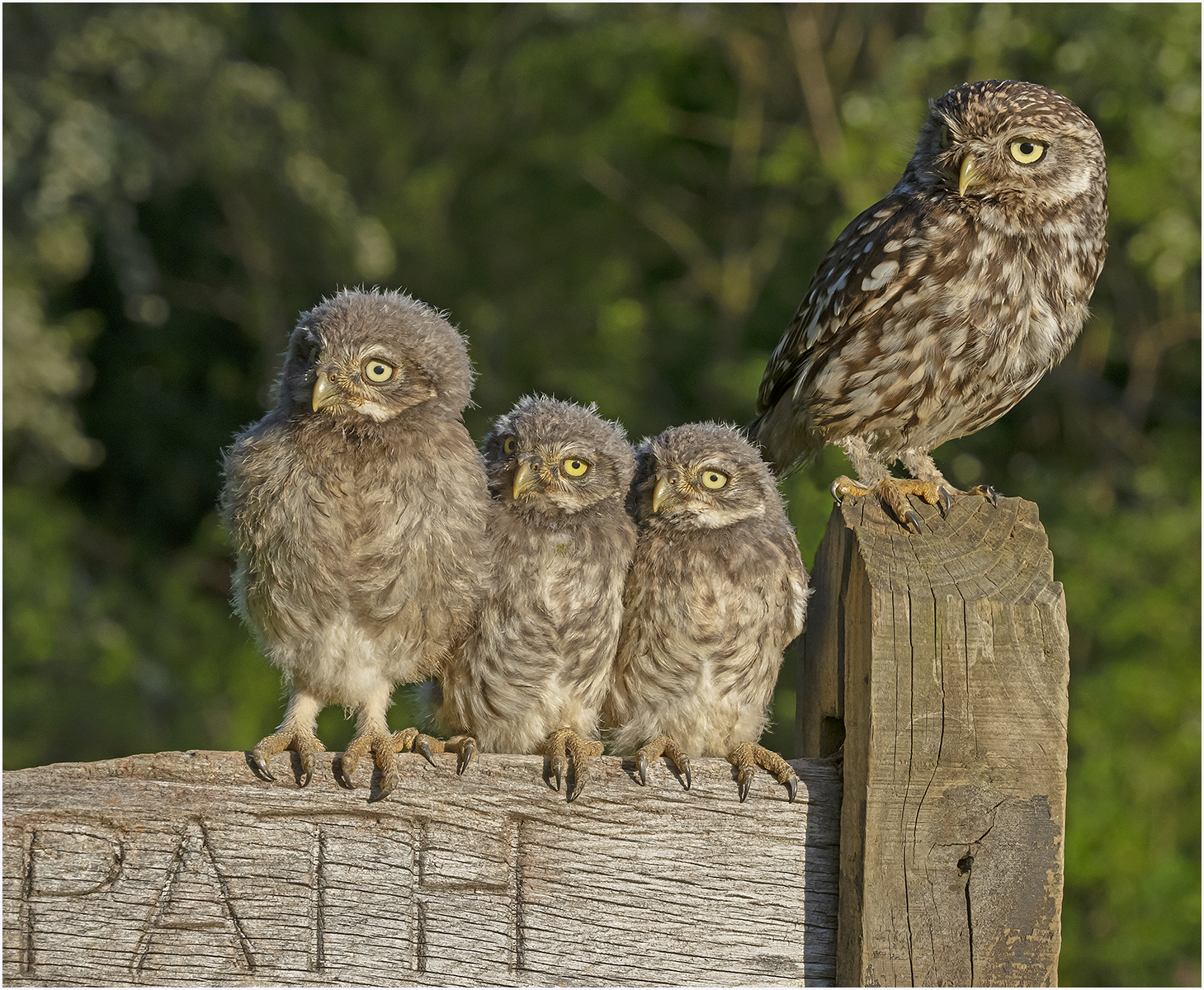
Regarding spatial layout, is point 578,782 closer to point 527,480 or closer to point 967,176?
point 527,480

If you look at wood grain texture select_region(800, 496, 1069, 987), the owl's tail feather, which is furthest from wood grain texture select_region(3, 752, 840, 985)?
the owl's tail feather

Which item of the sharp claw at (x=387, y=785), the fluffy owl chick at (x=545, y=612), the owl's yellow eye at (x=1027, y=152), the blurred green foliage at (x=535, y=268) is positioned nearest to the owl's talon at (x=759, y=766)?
the fluffy owl chick at (x=545, y=612)

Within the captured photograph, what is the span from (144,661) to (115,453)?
3.03 m

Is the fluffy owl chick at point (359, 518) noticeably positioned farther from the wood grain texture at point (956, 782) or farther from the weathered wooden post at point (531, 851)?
the wood grain texture at point (956, 782)

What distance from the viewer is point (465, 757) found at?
1.85 meters

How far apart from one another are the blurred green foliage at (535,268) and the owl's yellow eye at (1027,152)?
355 cm

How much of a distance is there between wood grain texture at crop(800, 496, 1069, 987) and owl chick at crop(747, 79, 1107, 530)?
0.80 meters

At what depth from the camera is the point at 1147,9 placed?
6602mm

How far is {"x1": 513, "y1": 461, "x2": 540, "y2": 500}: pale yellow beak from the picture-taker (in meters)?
2.20

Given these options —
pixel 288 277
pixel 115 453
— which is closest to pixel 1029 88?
pixel 288 277

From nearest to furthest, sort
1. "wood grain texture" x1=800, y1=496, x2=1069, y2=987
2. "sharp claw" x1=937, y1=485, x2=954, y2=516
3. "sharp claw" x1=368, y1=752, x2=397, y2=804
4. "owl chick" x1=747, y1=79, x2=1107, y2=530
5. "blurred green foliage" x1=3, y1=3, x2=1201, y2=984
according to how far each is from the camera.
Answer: "wood grain texture" x1=800, y1=496, x2=1069, y2=987 < "sharp claw" x1=368, y1=752, x2=397, y2=804 < "sharp claw" x1=937, y1=485, x2=954, y2=516 < "owl chick" x1=747, y1=79, x2=1107, y2=530 < "blurred green foliage" x1=3, y1=3, x2=1201, y2=984

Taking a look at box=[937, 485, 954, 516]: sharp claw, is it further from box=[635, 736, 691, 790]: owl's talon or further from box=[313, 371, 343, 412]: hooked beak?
box=[313, 371, 343, 412]: hooked beak

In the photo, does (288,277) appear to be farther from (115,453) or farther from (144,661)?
(144,661)

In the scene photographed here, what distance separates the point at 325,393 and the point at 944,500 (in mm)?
1072
